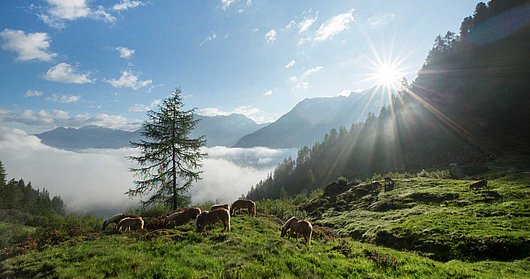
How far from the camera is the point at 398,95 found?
574 ft

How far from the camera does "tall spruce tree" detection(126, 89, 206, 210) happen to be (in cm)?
3228

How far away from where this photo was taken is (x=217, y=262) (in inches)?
463

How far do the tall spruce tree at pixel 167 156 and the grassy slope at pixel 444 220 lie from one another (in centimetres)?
1942

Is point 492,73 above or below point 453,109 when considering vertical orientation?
above

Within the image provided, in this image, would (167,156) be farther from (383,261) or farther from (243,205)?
(383,261)

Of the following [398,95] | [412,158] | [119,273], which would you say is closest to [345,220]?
[119,273]

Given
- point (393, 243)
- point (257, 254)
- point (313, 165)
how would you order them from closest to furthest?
point (257, 254) < point (393, 243) < point (313, 165)

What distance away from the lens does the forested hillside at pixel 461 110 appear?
319 ft

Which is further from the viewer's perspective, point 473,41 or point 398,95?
point 398,95

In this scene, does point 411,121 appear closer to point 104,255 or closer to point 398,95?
point 398,95

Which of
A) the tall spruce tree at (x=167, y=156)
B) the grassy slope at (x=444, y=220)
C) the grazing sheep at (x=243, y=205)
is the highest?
the tall spruce tree at (x=167, y=156)

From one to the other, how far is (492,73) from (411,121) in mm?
40821

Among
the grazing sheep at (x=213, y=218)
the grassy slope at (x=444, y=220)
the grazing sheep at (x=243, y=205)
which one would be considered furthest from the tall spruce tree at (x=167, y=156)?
the grassy slope at (x=444, y=220)

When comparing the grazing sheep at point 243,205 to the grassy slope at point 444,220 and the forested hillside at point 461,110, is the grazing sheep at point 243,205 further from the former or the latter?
the forested hillside at point 461,110
